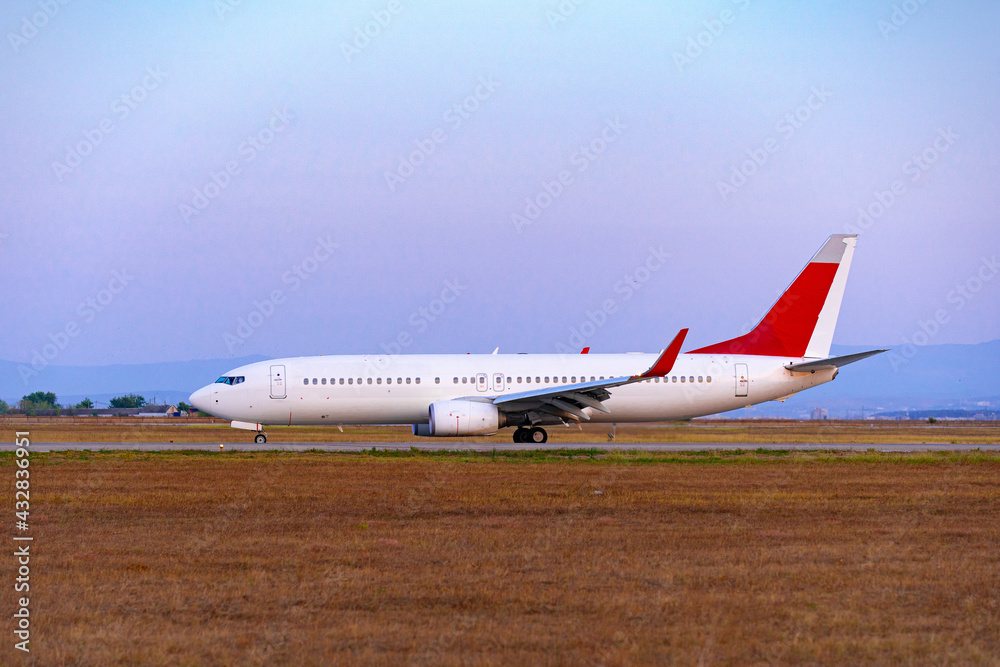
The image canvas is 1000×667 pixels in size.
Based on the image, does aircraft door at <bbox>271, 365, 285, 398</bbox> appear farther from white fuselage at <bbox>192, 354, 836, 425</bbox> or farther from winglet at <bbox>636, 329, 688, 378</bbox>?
winglet at <bbox>636, 329, 688, 378</bbox>

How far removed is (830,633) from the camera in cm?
732

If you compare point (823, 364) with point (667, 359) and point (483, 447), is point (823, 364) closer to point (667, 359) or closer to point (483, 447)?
point (667, 359)

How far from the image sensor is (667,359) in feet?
101

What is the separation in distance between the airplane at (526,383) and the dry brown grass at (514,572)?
15.1 m

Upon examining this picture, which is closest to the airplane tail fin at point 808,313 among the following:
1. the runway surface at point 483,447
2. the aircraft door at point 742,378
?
the aircraft door at point 742,378

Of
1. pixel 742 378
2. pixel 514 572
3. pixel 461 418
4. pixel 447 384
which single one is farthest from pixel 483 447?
pixel 514 572

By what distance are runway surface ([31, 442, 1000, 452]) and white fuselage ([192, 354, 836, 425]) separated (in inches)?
55.1

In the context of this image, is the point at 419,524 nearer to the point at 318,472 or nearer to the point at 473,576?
the point at 473,576

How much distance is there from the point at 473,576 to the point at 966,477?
586 inches

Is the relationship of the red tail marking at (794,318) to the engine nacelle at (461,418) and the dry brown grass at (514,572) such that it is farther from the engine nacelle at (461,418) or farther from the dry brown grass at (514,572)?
the dry brown grass at (514,572)

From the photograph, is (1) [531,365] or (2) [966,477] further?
(1) [531,365]

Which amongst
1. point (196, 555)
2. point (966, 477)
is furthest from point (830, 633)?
point (966, 477)

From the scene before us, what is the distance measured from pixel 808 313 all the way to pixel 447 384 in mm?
13382

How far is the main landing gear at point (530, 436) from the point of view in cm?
3388
